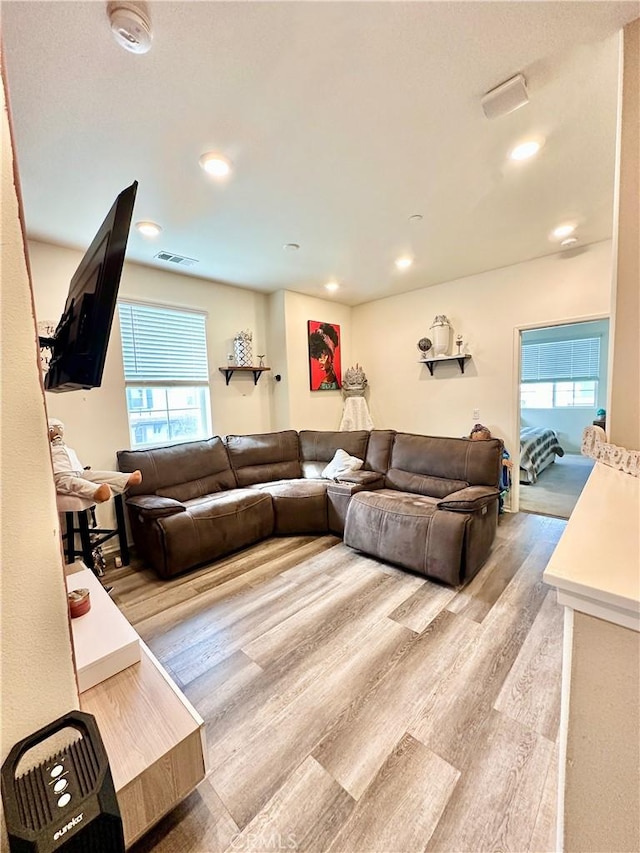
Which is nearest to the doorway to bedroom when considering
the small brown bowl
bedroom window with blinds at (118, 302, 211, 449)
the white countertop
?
bedroom window with blinds at (118, 302, 211, 449)

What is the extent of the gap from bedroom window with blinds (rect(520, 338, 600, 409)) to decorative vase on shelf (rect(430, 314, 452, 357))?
10.8 ft

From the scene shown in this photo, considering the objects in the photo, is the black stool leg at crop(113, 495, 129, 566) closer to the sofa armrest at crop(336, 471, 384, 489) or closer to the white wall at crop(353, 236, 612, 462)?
the sofa armrest at crop(336, 471, 384, 489)

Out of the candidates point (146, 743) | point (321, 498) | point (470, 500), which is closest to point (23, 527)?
point (146, 743)

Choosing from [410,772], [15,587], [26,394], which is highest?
[26,394]

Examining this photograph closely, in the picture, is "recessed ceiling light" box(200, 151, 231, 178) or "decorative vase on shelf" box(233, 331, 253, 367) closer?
"recessed ceiling light" box(200, 151, 231, 178)

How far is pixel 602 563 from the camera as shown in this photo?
613 millimetres

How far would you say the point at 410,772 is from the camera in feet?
3.99

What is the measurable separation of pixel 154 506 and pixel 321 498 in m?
1.49

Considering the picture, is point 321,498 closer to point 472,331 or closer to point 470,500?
point 470,500

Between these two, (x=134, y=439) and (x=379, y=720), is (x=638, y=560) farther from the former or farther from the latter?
(x=134, y=439)

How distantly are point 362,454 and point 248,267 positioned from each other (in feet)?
7.75

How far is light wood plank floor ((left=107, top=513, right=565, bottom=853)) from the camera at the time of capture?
1.08 metres

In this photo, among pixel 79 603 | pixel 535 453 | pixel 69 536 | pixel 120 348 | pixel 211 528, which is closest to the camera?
pixel 79 603

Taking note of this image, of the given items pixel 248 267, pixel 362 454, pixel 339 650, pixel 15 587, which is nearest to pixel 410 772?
pixel 339 650
